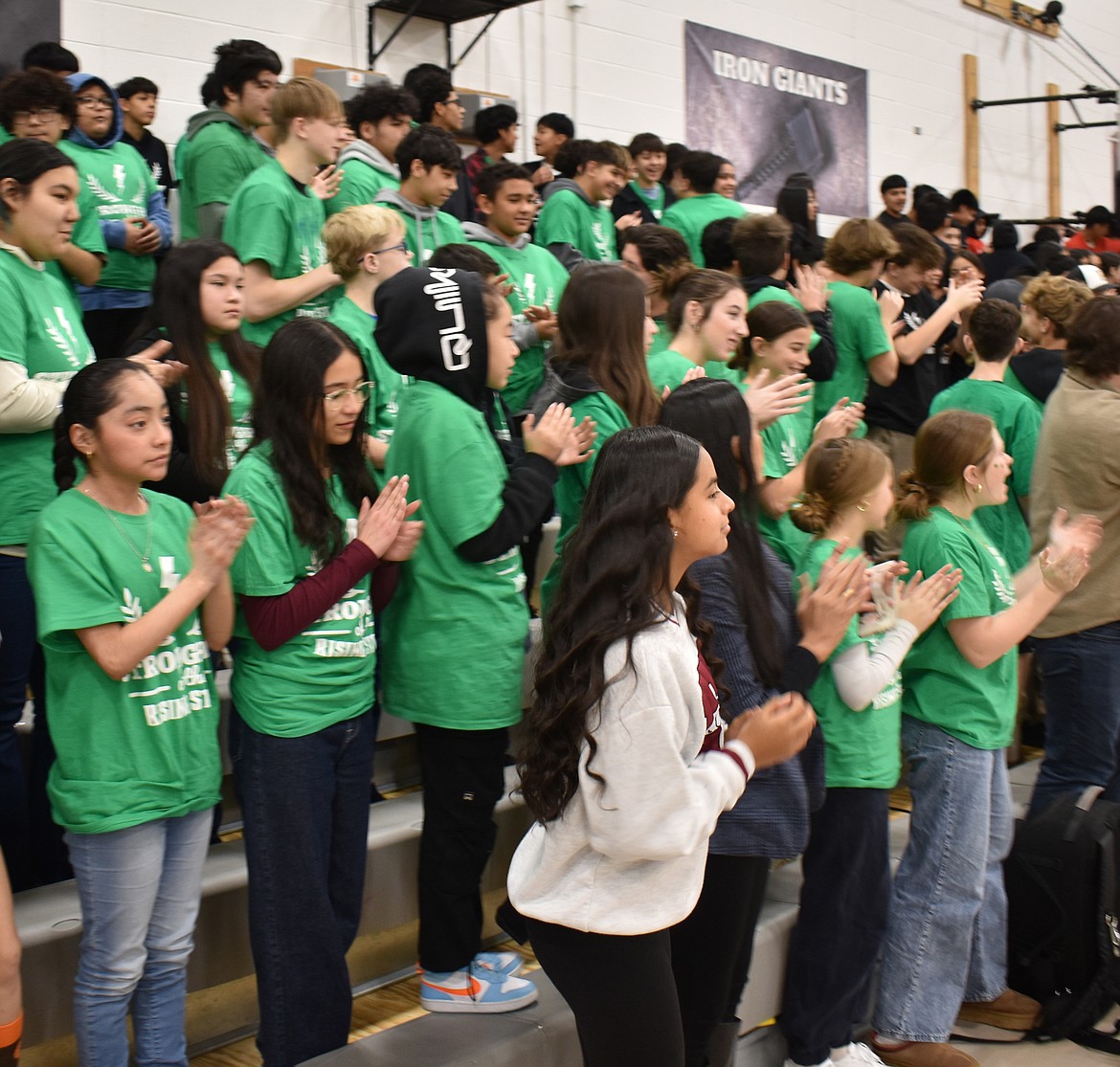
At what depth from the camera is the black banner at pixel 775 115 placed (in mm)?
8180

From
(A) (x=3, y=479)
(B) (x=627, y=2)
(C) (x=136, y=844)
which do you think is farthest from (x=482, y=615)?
(B) (x=627, y=2)

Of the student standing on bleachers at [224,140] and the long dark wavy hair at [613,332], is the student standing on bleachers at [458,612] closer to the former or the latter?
the long dark wavy hair at [613,332]

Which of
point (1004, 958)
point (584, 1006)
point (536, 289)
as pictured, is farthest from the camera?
point (536, 289)

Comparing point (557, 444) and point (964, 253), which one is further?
point (964, 253)

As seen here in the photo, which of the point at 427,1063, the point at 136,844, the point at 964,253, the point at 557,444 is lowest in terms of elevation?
the point at 427,1063

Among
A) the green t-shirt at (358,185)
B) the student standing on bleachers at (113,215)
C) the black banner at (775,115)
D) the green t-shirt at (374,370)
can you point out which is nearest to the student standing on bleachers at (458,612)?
the green t-shirt at (374,370)

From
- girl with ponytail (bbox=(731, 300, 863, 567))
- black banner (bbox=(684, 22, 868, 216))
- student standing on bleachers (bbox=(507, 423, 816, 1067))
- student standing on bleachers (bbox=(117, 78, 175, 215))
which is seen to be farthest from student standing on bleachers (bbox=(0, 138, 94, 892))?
black banner (bbox=(684, 22, 868, 216))

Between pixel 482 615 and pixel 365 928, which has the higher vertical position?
pixel 482 615

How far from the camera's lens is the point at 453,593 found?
2.24 meters

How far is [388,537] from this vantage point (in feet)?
6.94

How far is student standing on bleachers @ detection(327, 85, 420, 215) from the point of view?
3.90 meters

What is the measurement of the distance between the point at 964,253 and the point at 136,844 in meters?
5.83

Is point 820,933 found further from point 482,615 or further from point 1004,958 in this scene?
point 482,615

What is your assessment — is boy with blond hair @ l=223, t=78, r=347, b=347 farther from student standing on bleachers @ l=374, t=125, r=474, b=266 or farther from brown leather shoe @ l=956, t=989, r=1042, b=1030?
brown leather shoe @ l=956, t=989, r=1042, b=1030
